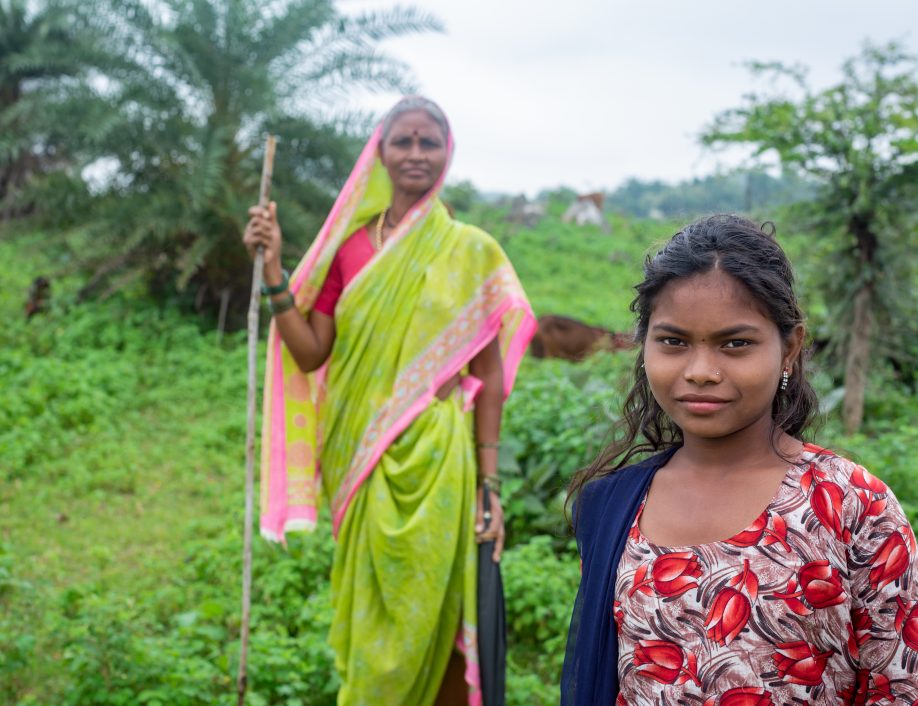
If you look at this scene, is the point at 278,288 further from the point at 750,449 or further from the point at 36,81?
the point at 36,81

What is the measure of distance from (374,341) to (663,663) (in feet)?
5.24

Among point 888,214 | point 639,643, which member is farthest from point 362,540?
point 888,214

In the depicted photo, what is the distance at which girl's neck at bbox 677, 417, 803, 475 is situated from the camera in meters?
1.47

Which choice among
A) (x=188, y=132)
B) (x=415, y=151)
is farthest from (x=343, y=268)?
(x=188, y=132)

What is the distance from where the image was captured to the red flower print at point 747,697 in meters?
1.33

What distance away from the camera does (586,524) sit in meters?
1.64

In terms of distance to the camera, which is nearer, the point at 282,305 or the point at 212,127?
the point at 282,305

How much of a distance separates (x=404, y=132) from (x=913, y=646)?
78.6 inches

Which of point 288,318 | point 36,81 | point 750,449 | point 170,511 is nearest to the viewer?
point 750,449

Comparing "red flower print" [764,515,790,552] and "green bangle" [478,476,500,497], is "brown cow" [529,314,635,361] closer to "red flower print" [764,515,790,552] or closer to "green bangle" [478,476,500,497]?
"green bangle" [478,476,500,497]

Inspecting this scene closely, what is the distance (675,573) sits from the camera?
1.43 meters

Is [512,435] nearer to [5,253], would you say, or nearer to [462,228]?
[462,228]

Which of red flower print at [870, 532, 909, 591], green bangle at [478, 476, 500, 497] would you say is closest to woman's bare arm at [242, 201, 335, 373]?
green bangle at [478, 476, 500, 497]

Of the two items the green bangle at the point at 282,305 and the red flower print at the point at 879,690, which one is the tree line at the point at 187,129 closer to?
the green bangle at the point at 282,305
